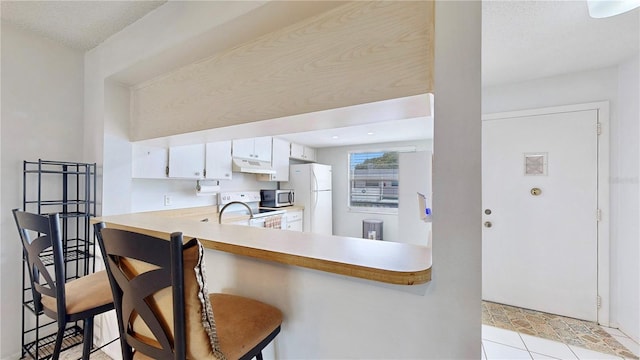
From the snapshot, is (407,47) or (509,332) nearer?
(407,47)

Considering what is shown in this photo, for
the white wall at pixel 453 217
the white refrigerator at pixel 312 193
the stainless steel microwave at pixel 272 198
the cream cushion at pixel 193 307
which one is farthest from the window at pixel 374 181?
the cream cushion at pixel 193 307

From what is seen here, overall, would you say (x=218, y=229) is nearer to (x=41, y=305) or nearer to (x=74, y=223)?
(x=41, y=305)

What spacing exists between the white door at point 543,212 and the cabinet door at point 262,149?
2917 mm

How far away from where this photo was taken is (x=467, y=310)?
0.76 metres

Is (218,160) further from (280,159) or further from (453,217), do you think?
(453,217)

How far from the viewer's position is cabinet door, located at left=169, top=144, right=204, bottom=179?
2504 mm

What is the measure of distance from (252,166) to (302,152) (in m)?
1.55

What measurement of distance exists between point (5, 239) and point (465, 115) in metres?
3.01

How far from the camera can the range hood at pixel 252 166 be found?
3.34 meters

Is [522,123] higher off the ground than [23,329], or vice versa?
[522,123]

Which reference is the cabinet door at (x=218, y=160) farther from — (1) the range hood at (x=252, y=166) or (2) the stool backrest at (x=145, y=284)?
(2) the stool backrest at (x=145, y=284)

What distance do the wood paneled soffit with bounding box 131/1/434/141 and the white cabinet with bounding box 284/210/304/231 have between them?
263 centimetres

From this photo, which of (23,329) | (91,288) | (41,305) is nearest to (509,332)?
(91,288)

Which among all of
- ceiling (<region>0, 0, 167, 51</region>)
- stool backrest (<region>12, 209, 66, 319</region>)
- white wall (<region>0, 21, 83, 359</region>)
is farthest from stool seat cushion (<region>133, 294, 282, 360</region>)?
white wall (<region>0, 21, 83, 359</region>)
